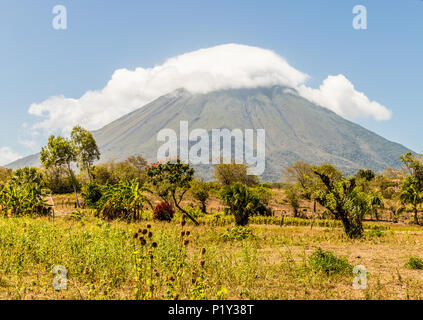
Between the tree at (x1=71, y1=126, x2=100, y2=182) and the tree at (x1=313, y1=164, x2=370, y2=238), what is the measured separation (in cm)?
4224

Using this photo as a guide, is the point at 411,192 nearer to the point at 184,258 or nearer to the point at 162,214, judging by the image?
the point at 162,214

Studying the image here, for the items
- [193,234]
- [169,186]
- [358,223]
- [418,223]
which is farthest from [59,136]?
[418,223]

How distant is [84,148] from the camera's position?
52.8 metres

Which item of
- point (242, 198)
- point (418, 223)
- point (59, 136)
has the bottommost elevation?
point (418, 223)

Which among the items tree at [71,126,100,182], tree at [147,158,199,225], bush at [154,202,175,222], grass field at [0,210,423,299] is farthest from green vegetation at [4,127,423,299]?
tree at [71,126,100,182]

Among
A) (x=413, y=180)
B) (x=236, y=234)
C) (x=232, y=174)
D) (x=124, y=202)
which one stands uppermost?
(x=232, y=174)

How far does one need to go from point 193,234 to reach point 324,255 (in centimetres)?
665

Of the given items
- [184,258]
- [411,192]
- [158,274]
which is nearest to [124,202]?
[184,258]

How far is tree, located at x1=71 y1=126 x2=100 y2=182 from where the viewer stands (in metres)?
50.2

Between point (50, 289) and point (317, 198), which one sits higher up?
point (317, 198)

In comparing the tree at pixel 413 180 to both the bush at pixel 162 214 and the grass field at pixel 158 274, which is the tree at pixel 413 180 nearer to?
the bush at pixel 162 214

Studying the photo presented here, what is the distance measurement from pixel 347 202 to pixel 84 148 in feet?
154
